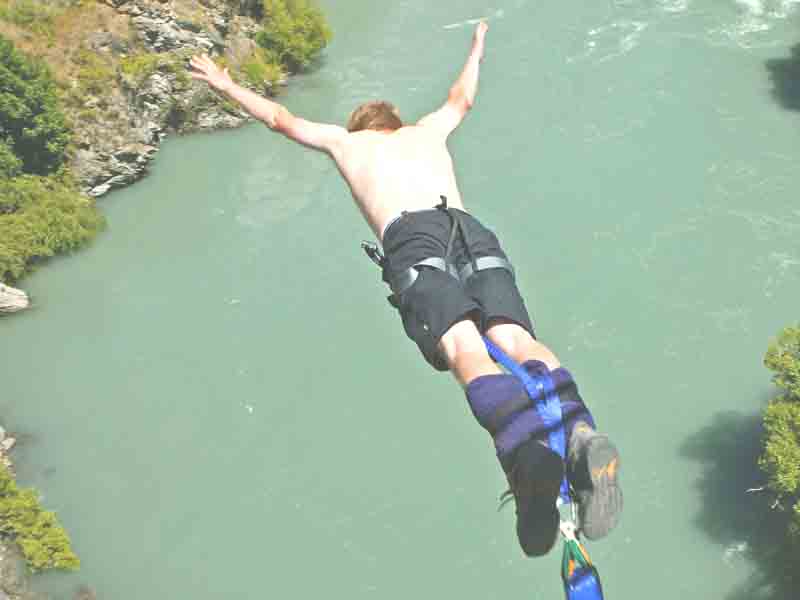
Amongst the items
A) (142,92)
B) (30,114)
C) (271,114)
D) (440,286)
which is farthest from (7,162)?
(440,286)

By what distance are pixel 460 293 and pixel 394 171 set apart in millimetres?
691

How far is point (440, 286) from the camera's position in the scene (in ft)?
10.8

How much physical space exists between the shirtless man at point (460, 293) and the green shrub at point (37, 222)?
11139mm

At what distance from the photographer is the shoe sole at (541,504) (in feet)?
8.93

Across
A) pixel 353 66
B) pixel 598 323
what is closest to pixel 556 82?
pixel 353 66

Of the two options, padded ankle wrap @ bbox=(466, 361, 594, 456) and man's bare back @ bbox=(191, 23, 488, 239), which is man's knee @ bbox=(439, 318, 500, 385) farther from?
man's bare back @ bbox=(191, 23, 488, 239)

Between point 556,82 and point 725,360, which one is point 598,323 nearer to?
point 725,360

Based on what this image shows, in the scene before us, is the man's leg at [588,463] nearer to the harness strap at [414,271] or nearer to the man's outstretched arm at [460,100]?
the harness strap at [414,271]

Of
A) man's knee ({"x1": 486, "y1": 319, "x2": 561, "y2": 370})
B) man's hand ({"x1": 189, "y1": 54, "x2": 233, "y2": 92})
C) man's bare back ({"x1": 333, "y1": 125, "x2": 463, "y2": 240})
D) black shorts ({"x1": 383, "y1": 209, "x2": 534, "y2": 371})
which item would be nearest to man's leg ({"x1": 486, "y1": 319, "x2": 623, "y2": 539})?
man's knee ({"x1": 486, "y1": 319, "x2": 561, "y2": 370})

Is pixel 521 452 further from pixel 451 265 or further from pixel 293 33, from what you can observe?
pixel 293 33

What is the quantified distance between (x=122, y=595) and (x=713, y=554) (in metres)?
6.98

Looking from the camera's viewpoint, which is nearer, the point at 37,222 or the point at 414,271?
the point at 414,271

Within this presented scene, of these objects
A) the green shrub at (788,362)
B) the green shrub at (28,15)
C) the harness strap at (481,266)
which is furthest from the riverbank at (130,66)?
the harness strap at (481,266)

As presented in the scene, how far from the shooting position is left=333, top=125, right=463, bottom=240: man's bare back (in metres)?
3.59
